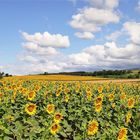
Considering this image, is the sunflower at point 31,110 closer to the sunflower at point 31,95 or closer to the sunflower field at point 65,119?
the sunflower field at point 65,119

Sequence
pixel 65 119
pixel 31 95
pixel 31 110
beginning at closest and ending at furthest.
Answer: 1. pixel 31 110
2. pixel 65 119
3. pixel 31 95

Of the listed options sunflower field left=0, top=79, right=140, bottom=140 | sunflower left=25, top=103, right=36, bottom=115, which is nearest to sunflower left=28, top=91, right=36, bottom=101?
sunflower field left=0, top=79, right=140, bottom=140

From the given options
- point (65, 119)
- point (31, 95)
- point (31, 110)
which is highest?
point (31, 95)

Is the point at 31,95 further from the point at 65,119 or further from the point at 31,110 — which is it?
the point at 31,110

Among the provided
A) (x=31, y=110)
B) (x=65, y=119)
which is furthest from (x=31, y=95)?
(x=31, y=110)

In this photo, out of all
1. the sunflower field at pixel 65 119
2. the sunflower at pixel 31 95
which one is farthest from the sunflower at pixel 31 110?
the sunflower at pixel 31 95

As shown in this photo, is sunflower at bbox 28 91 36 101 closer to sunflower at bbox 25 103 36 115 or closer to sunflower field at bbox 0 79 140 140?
sunflower field at bbox 0 79 140 140

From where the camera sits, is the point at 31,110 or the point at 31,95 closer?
the point at 31,110

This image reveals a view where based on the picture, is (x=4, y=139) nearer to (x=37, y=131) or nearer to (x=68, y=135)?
(x=37, y=131)

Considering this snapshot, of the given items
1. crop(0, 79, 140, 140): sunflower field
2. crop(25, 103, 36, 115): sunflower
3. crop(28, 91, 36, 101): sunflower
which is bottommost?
crop(0, 79, 140, 140): sunflower field

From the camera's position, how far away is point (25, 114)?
916 centimetres

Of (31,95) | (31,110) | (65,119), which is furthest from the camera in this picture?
(31,95)

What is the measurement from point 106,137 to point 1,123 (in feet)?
5.89

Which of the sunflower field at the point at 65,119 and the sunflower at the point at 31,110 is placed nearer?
the sunflower field at the point at 65,119
